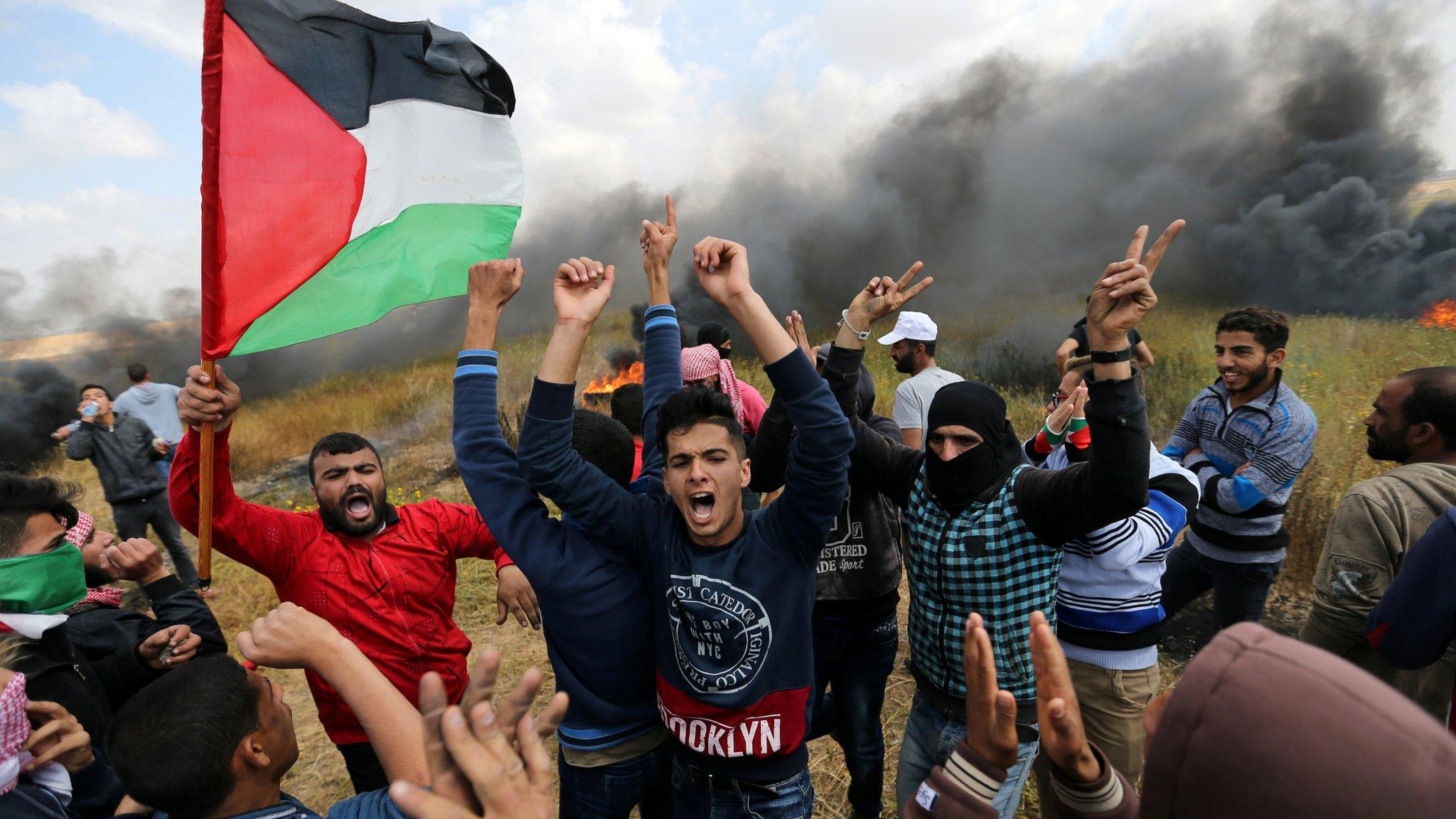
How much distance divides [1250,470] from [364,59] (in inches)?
154

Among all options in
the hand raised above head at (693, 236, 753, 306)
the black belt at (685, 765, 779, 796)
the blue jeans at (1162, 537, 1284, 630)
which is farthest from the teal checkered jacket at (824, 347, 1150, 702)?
the blue jeans at (1162, 537, 1284, 630)

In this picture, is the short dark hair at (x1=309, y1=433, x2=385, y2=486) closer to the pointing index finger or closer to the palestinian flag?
the palestinian flag

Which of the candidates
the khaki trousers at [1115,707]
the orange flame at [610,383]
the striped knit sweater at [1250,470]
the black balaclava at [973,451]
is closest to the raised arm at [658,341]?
the black balaclava at [973,451]

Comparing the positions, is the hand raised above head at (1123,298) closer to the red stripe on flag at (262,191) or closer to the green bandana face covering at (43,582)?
the red stripe on flag at (262,191)

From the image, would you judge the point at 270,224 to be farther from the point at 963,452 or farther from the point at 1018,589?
the point at 1018,589

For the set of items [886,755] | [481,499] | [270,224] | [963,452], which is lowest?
[886,755]

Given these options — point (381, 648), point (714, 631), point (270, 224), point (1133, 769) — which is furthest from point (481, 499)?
point (1133, 769)

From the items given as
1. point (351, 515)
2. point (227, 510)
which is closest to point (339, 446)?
point (351, 515)

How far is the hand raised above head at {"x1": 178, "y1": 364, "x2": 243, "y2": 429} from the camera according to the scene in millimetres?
2016

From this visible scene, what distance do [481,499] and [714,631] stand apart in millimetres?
709

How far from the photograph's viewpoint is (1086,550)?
7.36 feet

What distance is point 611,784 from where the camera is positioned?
6.34 feet

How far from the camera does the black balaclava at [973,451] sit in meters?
2.01

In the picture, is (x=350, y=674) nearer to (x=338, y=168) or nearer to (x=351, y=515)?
(x=351, y=515)
